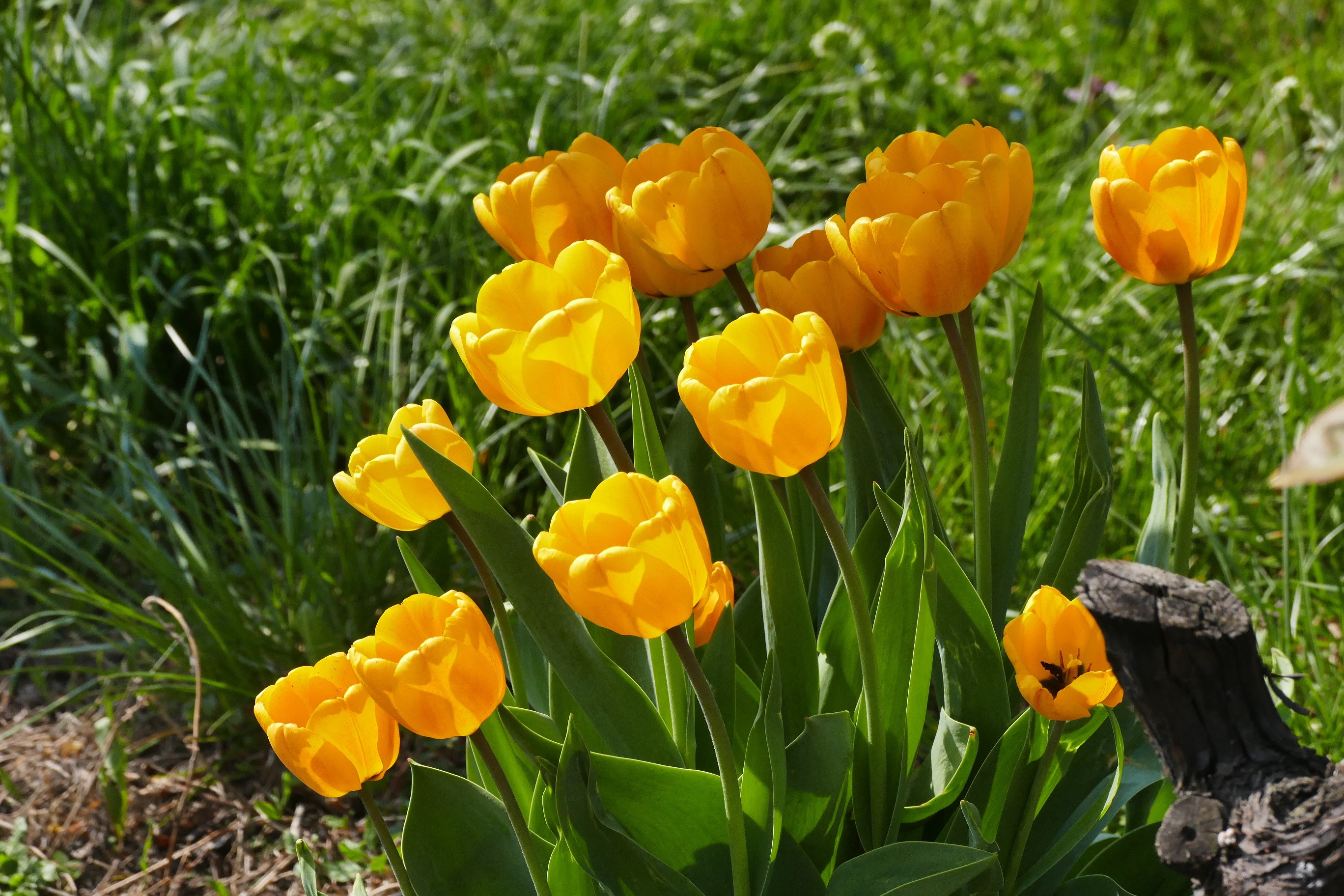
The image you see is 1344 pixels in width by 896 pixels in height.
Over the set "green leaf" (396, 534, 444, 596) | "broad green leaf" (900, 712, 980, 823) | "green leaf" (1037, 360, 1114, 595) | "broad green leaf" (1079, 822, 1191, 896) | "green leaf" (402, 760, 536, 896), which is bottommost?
"broad green leaf" (1079, 822, 1191, 896)

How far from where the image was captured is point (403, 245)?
2279 millimetres

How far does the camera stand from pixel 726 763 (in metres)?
0.80

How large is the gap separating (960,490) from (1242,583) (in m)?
0.47

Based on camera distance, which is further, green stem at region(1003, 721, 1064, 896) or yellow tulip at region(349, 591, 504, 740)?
green stem at region(1003, 721, 1064, 896)

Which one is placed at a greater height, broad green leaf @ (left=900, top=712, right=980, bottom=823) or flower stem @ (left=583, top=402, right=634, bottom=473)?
flower stem @ (left=583, top=402, right=634, bottom=473)

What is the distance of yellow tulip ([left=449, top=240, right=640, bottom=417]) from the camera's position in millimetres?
792

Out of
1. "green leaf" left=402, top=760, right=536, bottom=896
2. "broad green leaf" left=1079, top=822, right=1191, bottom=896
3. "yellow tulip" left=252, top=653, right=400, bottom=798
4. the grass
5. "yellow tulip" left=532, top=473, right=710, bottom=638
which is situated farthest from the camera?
the grass

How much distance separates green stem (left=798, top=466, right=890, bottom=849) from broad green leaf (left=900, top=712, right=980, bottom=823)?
1.1 inches

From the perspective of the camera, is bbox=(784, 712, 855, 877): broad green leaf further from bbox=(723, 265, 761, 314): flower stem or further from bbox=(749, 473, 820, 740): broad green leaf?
bbox=(723, 265, 761, 314): flower stem

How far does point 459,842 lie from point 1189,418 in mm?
741

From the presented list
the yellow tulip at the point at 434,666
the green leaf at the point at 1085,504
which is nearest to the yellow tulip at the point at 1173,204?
the green leaf at the point at 1085,504

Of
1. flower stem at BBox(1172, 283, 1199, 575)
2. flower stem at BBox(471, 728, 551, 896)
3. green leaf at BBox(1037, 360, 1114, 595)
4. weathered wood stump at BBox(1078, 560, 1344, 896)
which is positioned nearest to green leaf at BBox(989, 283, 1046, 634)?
green leaf at BBox(1037, 360, 1114, 595)

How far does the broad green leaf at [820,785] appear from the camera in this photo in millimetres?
910

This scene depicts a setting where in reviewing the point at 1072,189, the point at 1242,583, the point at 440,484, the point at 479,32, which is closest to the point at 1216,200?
the point at 440,484
